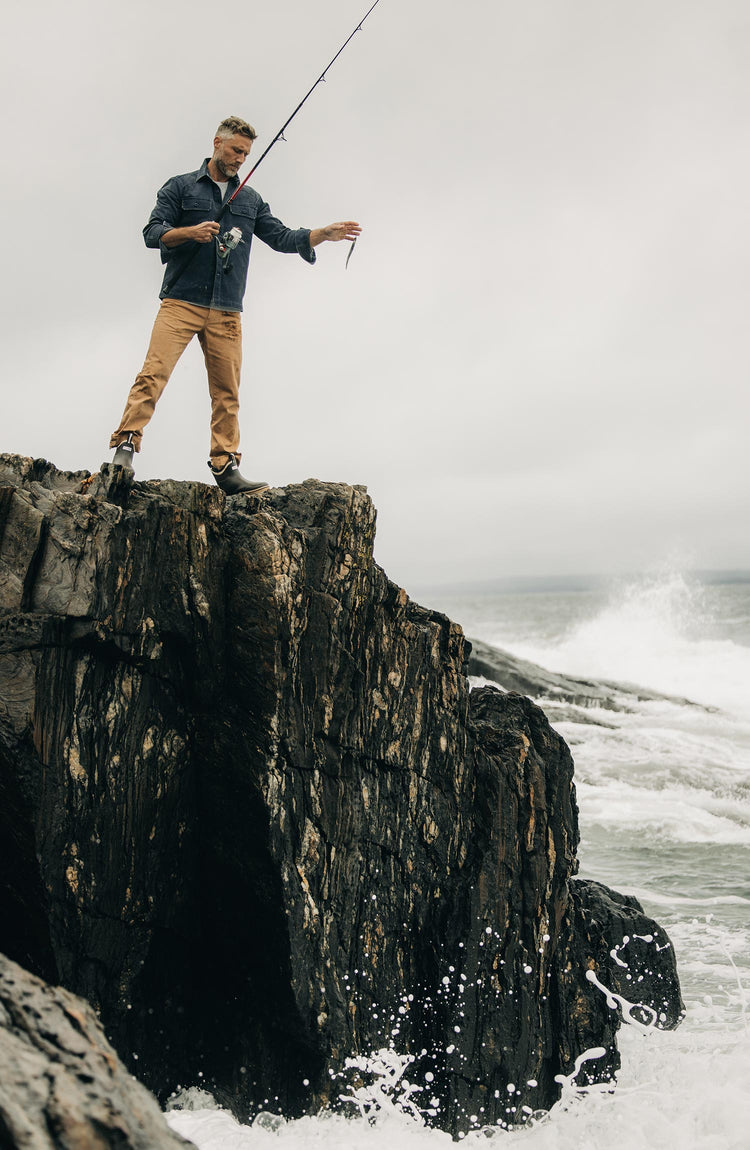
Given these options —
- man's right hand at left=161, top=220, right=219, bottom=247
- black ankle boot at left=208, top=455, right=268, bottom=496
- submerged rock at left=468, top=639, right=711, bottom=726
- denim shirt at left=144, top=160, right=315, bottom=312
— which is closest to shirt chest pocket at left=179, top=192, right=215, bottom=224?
denim shirt at left=144, top=160, right=315, bottom=312

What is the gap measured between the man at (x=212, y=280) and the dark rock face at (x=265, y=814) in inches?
38.8

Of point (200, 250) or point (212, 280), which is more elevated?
point (200, 250)

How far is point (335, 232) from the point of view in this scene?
22.7 ft

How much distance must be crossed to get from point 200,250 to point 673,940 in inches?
303

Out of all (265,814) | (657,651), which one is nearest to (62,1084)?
(265,814)

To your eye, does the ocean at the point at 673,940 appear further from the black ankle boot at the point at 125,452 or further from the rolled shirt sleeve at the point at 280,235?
the rolled shirt sleeve at the point at 280,235

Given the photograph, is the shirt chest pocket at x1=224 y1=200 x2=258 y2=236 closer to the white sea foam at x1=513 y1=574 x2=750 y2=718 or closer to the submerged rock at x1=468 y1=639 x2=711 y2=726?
the submerged rock at x1=468 y1=639 x2=711 y2=726

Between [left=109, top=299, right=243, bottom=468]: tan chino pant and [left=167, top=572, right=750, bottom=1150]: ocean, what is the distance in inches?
162

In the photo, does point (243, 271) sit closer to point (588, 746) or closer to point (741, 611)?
point (588, 746)

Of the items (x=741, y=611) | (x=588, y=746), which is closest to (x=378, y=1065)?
(x=588, y=746)

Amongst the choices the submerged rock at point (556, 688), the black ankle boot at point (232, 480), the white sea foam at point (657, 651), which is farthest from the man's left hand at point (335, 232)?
the white sea foam at point (657, 651)

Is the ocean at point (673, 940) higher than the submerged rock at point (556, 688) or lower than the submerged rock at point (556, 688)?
lower

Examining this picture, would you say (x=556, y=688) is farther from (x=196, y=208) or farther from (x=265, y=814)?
(x=265, y=814)

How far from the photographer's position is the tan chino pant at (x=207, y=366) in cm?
623
